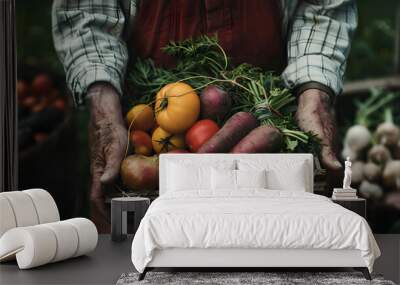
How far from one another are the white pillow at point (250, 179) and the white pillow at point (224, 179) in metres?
0.05

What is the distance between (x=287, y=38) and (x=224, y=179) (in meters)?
1.81

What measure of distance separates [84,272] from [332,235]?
1871mm

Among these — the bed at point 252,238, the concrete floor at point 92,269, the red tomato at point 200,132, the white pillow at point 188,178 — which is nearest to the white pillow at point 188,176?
the white pillow at point 188,178

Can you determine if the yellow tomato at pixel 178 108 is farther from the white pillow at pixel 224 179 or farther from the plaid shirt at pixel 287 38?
the white pillow at pixel 224 179

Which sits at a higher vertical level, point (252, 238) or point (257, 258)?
point (252, 238)

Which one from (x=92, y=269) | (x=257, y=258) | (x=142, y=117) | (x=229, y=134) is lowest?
(x=92, y=269)

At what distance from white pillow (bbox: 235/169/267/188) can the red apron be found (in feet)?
4.43

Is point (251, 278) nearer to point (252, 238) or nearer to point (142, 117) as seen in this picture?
point (252, 238)

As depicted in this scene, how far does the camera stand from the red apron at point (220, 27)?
734 cm

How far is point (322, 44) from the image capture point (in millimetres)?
7402

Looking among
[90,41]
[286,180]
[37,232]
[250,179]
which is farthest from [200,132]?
[37,232]

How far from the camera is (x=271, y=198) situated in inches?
224

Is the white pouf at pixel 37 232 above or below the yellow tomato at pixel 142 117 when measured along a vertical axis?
below

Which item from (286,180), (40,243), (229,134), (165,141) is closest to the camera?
(40,243)
